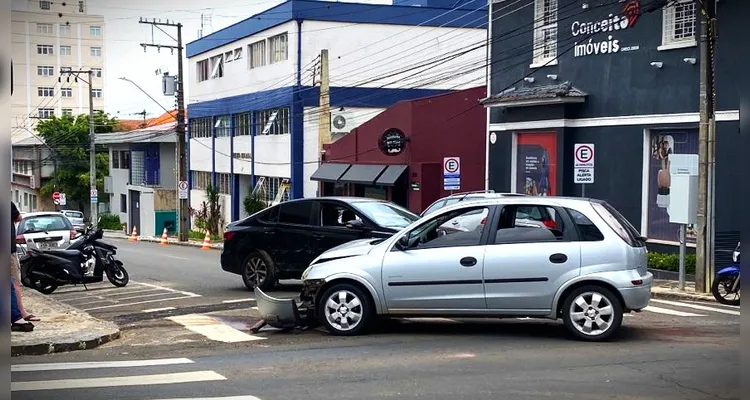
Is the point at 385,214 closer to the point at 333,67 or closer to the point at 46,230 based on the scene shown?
the point at 46,230

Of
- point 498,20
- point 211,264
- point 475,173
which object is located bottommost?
point 211,264

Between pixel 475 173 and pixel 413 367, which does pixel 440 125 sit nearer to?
pixel 475 173

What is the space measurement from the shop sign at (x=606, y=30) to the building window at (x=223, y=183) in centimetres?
2997

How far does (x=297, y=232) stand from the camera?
15195mm

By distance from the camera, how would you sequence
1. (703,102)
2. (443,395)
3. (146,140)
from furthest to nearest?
1. (146,140)
2. (703,102)
3. (443,395)

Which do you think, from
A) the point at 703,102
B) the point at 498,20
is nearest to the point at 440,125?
the point at 498,20

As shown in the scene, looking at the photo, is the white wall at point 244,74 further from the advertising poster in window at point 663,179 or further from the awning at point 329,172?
the advertising poster in window at point 663,179

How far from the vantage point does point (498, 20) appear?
25.8m

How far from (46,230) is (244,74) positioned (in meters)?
24.0

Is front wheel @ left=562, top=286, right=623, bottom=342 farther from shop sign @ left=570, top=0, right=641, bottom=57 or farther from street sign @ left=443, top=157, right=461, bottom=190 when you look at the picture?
street sign @ left=443, top=157, right=461, bottom=190

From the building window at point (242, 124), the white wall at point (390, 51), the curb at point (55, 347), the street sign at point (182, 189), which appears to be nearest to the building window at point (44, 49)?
the curb at point (55, 347)

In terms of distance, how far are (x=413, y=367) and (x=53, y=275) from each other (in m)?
10.3

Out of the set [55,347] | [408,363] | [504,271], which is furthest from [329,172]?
[408,363]

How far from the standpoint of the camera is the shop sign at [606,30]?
68.2 ft
